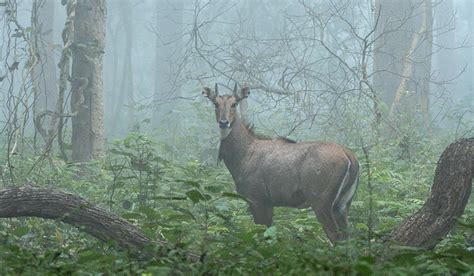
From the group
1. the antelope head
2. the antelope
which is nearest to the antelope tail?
the antelope

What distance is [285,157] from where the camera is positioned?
409 inches

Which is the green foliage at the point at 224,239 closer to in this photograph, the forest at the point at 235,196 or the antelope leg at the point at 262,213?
the forest at the point at 235,196

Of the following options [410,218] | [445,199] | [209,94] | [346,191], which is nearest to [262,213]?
[346,191]

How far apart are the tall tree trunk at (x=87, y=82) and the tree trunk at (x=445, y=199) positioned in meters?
8.40

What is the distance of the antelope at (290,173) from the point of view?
388 inches

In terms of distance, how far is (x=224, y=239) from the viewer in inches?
236

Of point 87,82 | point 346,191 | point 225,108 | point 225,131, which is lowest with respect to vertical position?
point 346,191

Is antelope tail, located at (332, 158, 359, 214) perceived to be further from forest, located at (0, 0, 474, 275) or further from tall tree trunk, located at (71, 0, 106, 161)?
tall tree trunk, located at (71, 0, 106, 161)

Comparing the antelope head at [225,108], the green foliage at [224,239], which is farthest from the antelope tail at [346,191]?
the antelope head at [225,108]

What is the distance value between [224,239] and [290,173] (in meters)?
4.30

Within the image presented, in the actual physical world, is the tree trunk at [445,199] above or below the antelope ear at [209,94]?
below

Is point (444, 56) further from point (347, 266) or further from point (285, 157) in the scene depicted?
point (347, 266)

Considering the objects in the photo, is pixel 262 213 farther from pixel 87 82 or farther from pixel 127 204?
pixel 87 82

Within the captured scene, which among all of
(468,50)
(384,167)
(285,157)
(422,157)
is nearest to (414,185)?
(384,167)
